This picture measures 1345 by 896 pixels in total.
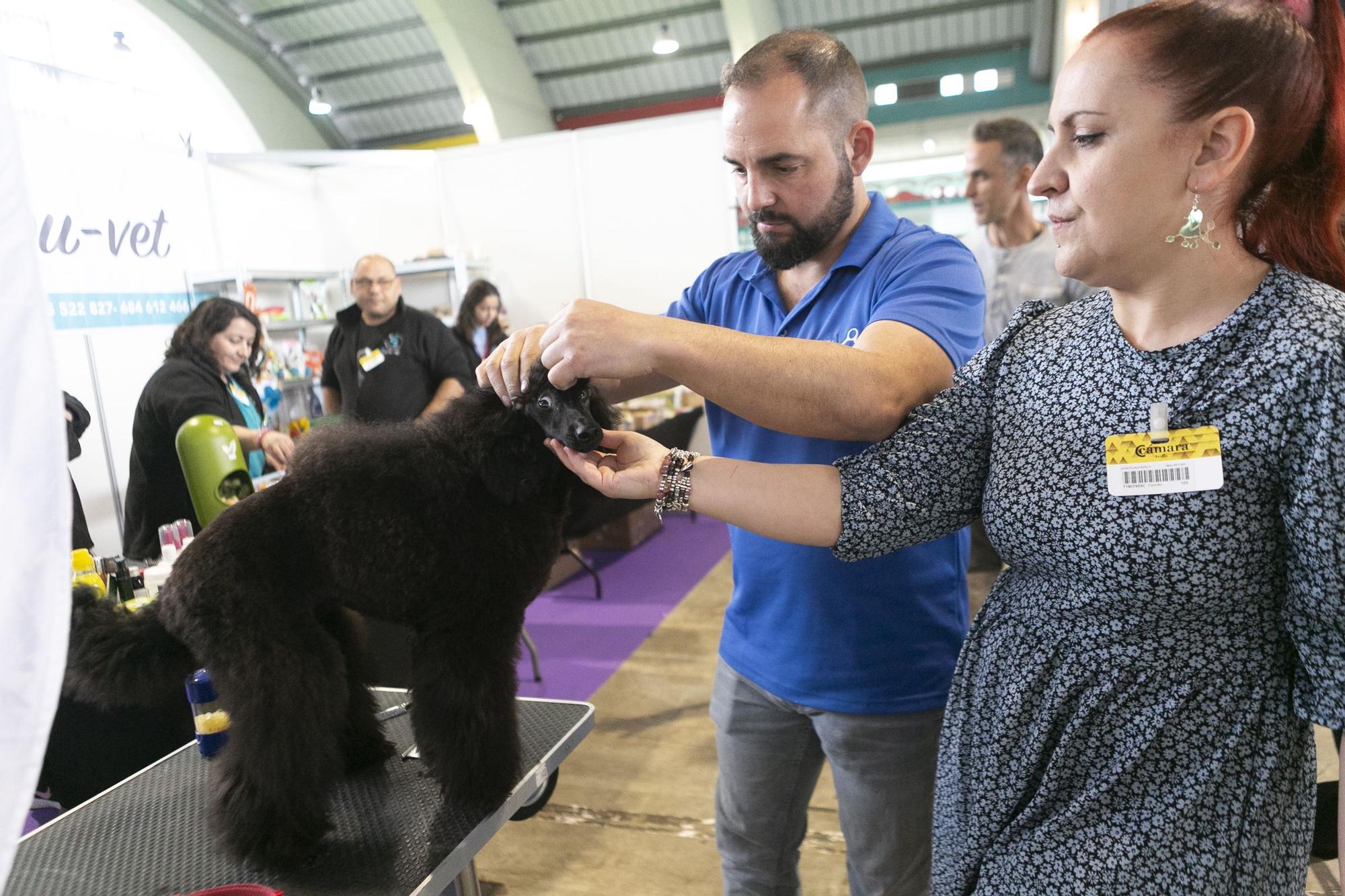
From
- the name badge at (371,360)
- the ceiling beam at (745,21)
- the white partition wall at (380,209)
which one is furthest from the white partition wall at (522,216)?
the name badge at (371,360)

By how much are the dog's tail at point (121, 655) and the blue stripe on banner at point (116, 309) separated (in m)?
1.88

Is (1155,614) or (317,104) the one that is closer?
(1155,614)

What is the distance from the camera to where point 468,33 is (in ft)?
34.3

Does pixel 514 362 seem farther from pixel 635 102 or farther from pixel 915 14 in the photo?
pixel 635 102

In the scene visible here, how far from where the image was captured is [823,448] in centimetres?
120

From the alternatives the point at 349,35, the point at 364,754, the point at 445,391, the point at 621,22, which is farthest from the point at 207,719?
the point at 349,35

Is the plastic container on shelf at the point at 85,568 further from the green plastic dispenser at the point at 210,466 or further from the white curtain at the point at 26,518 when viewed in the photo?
the white curtain at the point at 26,518

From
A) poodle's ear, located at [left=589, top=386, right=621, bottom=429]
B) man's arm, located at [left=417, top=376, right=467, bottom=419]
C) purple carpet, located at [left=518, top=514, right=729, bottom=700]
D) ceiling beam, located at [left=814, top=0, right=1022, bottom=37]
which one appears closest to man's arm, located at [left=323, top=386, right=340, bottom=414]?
man's arm, located at [left=417, top=376, right=467, bottom=419]

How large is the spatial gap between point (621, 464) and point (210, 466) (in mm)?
1362

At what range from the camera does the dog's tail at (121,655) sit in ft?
4.16

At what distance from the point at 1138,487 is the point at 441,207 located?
8407 millimetres

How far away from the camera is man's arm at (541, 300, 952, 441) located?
100cm

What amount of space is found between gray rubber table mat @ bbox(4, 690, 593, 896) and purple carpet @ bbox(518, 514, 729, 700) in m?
1.80

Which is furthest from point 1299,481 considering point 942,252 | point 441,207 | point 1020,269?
point 441,207
